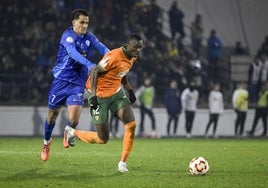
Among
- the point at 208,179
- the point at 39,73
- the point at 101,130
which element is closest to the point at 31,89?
the point at 39,73

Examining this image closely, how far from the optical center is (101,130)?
12328 mm

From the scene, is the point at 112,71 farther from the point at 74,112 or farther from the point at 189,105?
the point at 189,105

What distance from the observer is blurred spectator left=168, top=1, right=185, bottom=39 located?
31156 millimetres

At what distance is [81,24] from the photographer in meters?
13.0

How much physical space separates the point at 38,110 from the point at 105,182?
54.0ft

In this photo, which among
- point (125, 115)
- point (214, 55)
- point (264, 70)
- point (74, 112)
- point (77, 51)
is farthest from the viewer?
point (214, 55)

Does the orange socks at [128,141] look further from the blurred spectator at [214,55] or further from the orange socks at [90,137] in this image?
the blurred spectator at [214,55]

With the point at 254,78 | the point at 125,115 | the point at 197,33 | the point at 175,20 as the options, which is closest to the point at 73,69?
the point at 125,115

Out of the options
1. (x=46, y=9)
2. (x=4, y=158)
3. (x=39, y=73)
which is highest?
(x=46, y=9)

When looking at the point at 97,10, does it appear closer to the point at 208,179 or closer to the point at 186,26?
the point at 186,26

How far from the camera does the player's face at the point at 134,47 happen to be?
464 inches

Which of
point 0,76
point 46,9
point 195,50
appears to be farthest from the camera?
point 195,50

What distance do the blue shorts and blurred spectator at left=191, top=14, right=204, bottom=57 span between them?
61.6ft

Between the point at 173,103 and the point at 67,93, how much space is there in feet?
50.3
